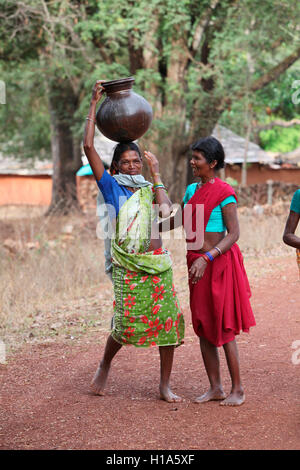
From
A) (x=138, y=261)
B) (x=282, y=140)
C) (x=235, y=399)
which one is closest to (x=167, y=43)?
(x=138, y=261)

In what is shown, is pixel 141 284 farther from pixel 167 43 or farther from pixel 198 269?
pixel 167 43

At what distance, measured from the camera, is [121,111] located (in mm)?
3830

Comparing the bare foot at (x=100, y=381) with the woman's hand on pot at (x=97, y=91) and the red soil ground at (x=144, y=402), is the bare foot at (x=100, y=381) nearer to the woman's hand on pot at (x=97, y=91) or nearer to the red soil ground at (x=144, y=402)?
the red soil ground at (x=144, y=402)

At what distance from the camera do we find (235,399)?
382 centimetres

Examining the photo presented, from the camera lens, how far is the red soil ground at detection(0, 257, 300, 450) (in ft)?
10.9

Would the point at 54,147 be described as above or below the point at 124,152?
below

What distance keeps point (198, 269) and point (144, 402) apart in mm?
972

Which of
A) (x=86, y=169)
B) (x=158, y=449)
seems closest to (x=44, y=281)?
(x=158, y=449)

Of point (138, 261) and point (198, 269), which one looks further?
point (138, 261)

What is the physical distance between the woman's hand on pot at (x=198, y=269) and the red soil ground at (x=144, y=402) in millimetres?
804

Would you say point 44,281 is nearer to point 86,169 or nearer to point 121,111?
point 121,111

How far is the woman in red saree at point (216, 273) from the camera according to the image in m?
3.84
